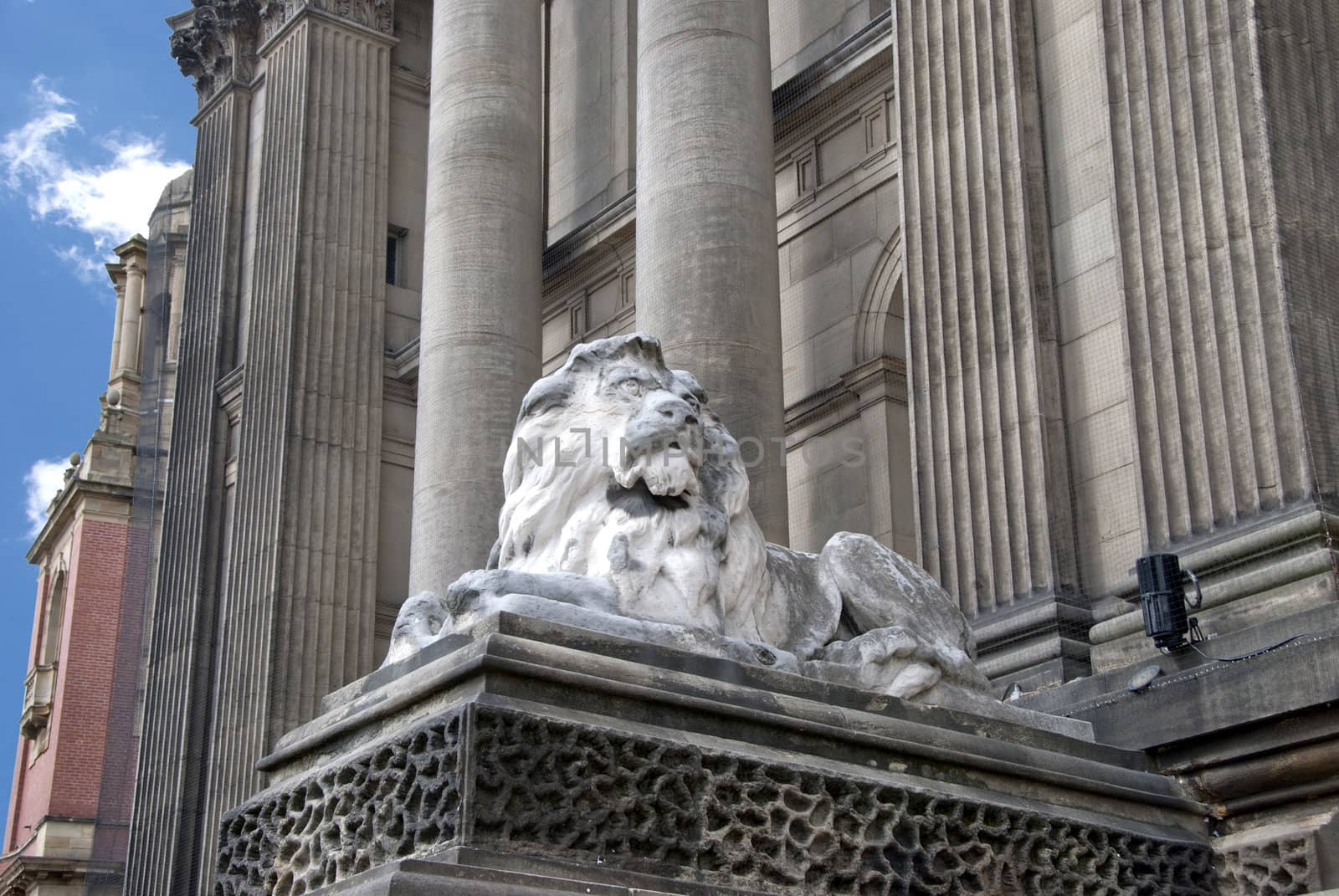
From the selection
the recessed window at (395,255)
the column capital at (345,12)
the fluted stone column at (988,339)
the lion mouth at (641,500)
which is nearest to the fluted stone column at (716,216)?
the fluted stone column at (988,339)

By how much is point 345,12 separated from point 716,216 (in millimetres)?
10460

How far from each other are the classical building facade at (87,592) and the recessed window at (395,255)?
23.8 feet

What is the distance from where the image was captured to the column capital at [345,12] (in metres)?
23.8

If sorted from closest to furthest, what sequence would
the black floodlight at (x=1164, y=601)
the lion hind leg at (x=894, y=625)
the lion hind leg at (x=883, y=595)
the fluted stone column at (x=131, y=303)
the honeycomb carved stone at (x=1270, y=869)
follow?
the lion hind leg at (x=894, y=625) < the honeycomb carved stone at (x=1270, y=869) < the lion hind leg at (x=883, y=595) < the black floodlight at (x=1164, y=601) < the fluted stone column at (x=131, y=303)

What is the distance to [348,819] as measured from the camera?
256 inches

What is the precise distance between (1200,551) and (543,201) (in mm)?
14508

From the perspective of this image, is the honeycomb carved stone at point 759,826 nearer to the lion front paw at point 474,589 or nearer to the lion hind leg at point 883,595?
the lion front paw at point 474,589

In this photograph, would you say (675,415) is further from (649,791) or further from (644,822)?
(644,822)

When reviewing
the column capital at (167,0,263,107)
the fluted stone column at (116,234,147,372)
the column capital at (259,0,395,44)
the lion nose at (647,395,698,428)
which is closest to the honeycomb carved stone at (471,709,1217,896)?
the lion nose at (647,395,698,428)

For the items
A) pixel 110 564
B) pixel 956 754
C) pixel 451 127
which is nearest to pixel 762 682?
pixel 956 754

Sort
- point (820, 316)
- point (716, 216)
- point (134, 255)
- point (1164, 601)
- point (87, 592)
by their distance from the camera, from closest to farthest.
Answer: point (1164, 601)
point (716, 216)
point (820, 316)
point (87, 592)
point (134, 255)

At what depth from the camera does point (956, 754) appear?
745 cm

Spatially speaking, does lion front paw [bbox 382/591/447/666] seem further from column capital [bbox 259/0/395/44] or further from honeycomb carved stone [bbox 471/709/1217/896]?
column capital [bbox 259/0/395/44]

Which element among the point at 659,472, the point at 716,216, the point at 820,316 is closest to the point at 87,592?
the point at 820,316
